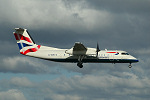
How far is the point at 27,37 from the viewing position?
4253 centimetres

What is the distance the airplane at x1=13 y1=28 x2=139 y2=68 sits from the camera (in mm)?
38438

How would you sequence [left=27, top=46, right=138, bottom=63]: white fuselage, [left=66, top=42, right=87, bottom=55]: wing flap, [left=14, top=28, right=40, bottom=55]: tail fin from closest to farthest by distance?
[left=66, top=42, right=87, bottom=55]: wing flap, [left=27, top=46, right=138, bottom=63]: white fuselage, [left=14, top=28, right=40, bottom=55]: tail fin

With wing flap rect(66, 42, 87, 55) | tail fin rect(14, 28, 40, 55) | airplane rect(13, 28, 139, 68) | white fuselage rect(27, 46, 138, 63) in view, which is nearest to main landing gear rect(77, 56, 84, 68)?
airplane rect(13, 28, 139, 68)

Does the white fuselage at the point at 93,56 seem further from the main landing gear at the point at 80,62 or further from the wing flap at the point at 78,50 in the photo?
the wing flap at the point at 78,50

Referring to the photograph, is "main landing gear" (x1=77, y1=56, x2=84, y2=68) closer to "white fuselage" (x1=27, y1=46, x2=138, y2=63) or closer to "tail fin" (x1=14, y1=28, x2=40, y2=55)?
"white fuselage" (x1=27, y1=46, x2=138, y2=63)

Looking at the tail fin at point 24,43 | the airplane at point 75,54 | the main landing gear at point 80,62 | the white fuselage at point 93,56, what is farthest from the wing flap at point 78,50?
the tail fin at point 24,43

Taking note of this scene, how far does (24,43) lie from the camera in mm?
42031

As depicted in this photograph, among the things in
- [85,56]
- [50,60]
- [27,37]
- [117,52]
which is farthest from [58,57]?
[117,52]

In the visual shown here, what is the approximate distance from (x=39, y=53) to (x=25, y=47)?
297 centimetres

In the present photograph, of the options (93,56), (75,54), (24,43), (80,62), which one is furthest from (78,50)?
(24,43)

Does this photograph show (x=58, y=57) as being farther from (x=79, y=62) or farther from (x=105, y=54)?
(x=105, y=54)

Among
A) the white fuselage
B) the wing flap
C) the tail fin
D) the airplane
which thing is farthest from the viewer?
the tail fin

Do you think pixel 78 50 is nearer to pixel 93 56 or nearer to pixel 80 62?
pixel 80 62

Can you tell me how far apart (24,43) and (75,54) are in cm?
1002
